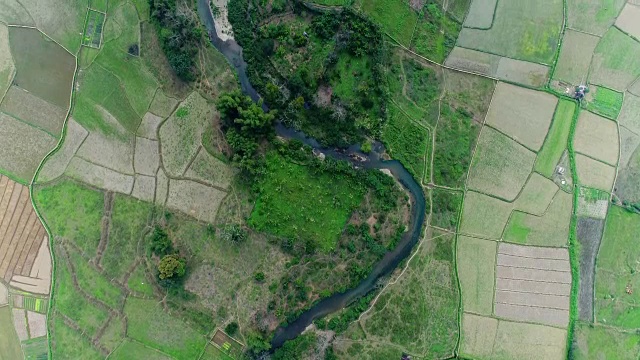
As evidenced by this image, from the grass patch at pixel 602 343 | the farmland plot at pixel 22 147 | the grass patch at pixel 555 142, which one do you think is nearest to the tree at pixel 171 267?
the farmland plot at pixel 22 147

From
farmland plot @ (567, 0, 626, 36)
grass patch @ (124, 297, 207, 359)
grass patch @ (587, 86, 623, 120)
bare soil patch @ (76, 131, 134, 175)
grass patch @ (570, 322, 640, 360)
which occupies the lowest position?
A: grass patch @ (124, 297, 207, 359)

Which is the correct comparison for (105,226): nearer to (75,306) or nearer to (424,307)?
(75,306)

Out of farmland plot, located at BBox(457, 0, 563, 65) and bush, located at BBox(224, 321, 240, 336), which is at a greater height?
farmland plot, located at BBox(457, 0, 563, 65)

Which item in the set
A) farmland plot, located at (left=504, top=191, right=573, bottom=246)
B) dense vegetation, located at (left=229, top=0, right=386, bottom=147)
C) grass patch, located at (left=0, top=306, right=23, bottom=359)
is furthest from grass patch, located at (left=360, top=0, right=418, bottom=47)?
grass patch, located at (left=0, top=306, right=23, bottom=359)

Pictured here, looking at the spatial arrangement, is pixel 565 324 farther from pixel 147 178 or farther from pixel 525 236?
pixel 147 178

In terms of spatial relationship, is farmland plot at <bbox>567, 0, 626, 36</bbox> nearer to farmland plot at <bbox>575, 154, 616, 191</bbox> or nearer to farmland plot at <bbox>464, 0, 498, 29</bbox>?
farmland plot at <bbox>464, 0, 498, 29</bbox>

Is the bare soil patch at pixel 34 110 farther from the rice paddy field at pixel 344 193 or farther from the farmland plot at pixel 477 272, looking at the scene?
the farmland plot at pixel 477 272

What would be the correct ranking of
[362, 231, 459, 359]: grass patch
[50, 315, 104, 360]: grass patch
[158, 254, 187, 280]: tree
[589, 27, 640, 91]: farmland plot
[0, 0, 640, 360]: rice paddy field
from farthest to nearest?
[589, 27, 640, 91]: farmland plot, [50, 315, 104, 360]: grass patch, [0, 0, 640, 360]: rice paddy field, [362, 231, 459, 359]: grass patch, [158, 254, 187, 280]: tree

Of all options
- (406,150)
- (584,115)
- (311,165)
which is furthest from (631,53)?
(311,165)
